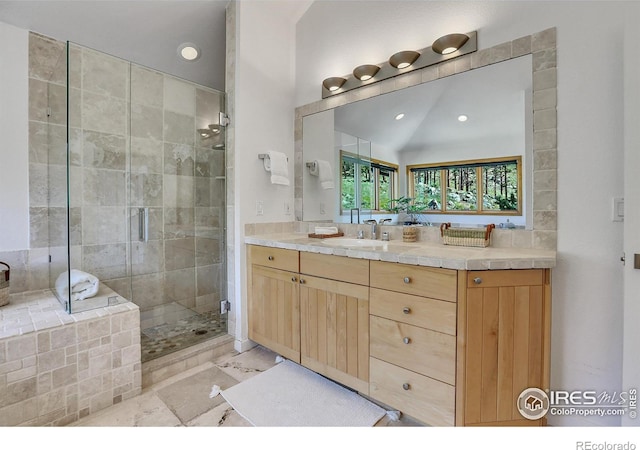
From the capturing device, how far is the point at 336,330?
1.71 m

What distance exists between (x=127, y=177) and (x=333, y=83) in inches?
70.5

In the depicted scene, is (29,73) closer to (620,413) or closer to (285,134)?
(285,134)

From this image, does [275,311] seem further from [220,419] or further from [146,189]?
[146,189]

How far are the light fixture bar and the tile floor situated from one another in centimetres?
214

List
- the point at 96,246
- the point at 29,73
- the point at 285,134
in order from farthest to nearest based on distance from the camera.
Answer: the point at 285,134 → the point at 96,246 → the point at 29,73

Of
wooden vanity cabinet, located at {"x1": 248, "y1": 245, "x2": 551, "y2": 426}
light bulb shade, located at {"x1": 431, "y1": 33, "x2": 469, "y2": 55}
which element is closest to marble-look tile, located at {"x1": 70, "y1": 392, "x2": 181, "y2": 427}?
wooden vanity cabinet, located at {"x1": 248, "y1": 245, "x2": 551, "y2": 426}

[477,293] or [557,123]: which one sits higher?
[557,123]

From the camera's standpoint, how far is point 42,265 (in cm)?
208

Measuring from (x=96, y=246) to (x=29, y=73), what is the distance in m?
1.26

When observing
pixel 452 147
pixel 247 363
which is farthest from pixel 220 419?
pixel 452 147

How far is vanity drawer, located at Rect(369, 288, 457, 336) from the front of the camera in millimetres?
1307

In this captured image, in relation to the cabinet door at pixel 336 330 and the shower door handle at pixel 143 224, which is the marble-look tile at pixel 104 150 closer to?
the shower door handle at pixel 143 224

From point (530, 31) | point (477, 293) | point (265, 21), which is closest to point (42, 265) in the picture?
point (265, 21)

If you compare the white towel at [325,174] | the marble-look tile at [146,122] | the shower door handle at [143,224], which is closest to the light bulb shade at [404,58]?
the white towel at [325,174]
